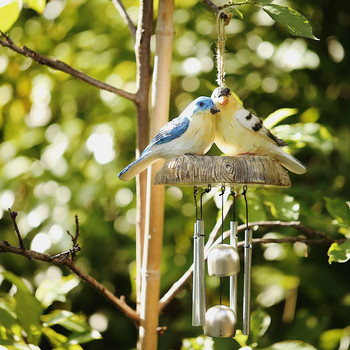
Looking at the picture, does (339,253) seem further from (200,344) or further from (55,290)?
(55,290)

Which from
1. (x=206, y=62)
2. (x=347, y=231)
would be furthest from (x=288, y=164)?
(x=206, y=62)

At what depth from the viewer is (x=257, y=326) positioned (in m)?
1.17

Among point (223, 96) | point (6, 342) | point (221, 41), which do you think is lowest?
point (6, 342)

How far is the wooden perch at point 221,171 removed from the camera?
778 millimetres

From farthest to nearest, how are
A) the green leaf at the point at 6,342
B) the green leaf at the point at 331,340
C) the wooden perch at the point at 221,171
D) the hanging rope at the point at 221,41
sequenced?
1. the green leaf at the point at 331,340
2. the green leaf at the point at 6,342
3. the hanging rope at the point at 221,41
4. the wooden perch at the point at 221,171

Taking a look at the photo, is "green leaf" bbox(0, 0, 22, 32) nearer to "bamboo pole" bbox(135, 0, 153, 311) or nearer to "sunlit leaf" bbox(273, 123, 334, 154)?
"bamboo pole" bbox(135, 0, 153, 311)

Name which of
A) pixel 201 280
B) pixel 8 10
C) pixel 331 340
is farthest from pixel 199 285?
pixel 331 340

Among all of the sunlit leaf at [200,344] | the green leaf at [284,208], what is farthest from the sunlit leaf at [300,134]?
the sunlit leaf at [200,344]

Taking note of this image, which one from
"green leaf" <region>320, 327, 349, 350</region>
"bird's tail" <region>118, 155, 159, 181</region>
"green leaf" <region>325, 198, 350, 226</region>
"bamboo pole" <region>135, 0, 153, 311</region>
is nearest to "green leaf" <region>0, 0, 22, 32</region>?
"bamboo pole" <region>135, 0, 153, 311</region>

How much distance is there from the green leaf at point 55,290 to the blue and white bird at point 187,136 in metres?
0.38

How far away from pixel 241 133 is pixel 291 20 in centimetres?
19

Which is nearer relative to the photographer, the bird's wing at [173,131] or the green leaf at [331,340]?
the bird's wing at [173,131]

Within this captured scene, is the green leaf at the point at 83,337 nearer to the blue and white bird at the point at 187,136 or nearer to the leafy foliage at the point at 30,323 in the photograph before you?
the leafy foliage at the point at 30,323

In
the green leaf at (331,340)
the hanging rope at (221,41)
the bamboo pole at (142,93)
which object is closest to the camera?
the hanging rope at (221,41)
